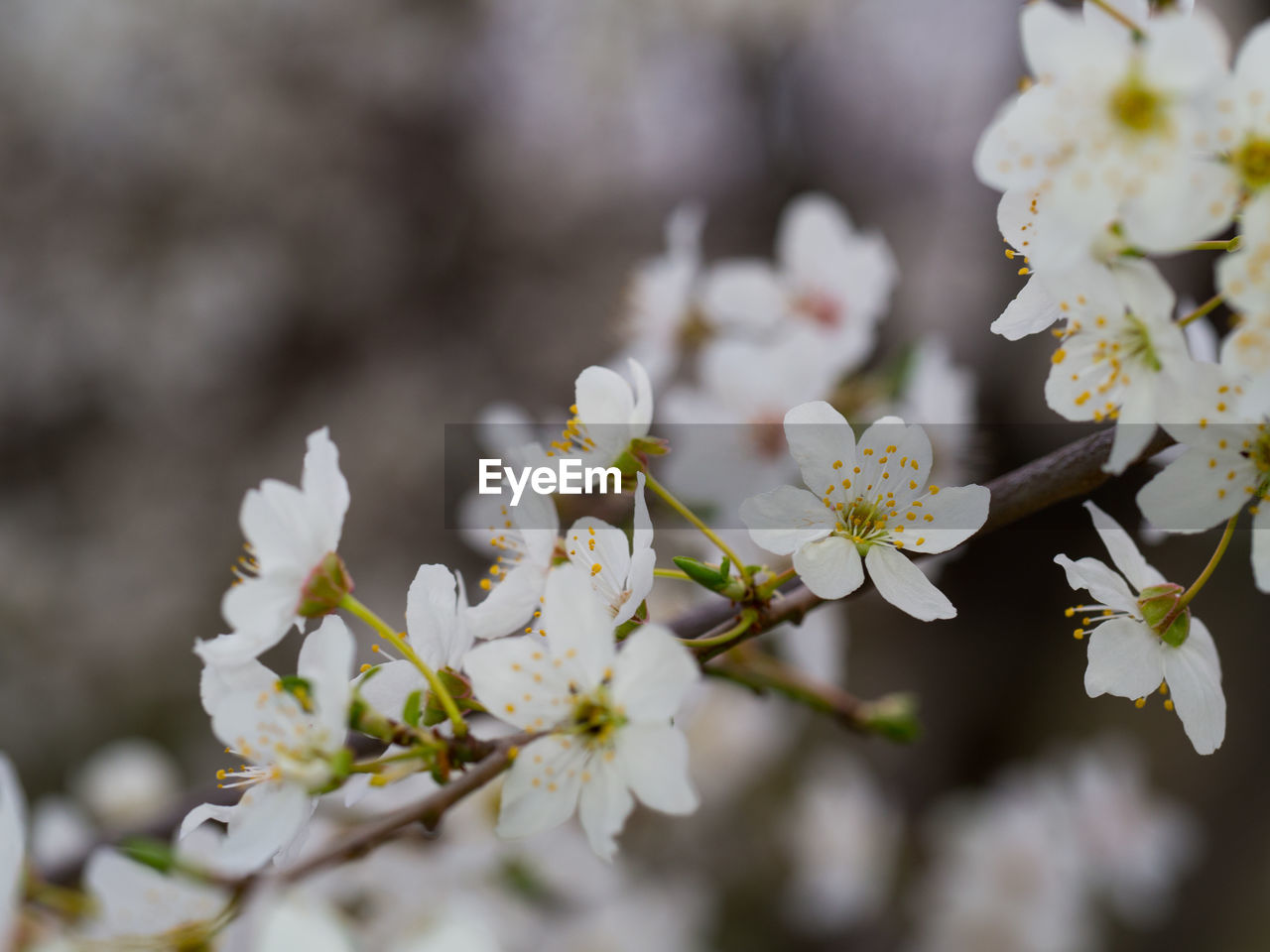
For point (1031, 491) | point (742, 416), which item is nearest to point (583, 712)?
point (1031, 491)

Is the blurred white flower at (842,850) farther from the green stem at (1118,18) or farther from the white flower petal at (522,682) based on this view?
the green stem at (1118,18)

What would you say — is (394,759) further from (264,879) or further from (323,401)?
(323,401)

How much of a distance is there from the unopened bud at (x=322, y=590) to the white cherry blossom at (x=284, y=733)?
0.6 inches

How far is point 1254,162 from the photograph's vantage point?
386 mm

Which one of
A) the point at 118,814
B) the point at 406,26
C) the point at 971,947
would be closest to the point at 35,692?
the point at 118,814

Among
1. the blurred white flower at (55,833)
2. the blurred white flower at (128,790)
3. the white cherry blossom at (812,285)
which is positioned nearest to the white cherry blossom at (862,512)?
the white cherry blossom at (812,285)

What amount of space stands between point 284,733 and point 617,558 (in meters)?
0.18

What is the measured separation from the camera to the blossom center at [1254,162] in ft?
1.26

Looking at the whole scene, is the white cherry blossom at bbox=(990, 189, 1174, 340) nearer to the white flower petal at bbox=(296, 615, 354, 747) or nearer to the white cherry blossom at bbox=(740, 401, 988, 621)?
the white cherry blossom at bbox=(740, 401, 988, 621)

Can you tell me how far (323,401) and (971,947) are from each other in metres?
1.91

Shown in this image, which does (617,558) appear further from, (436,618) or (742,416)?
(742,416)

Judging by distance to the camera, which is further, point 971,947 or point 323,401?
point 323,401

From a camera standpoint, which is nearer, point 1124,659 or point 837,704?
point 1124,659

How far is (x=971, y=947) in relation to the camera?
72.7 inches
